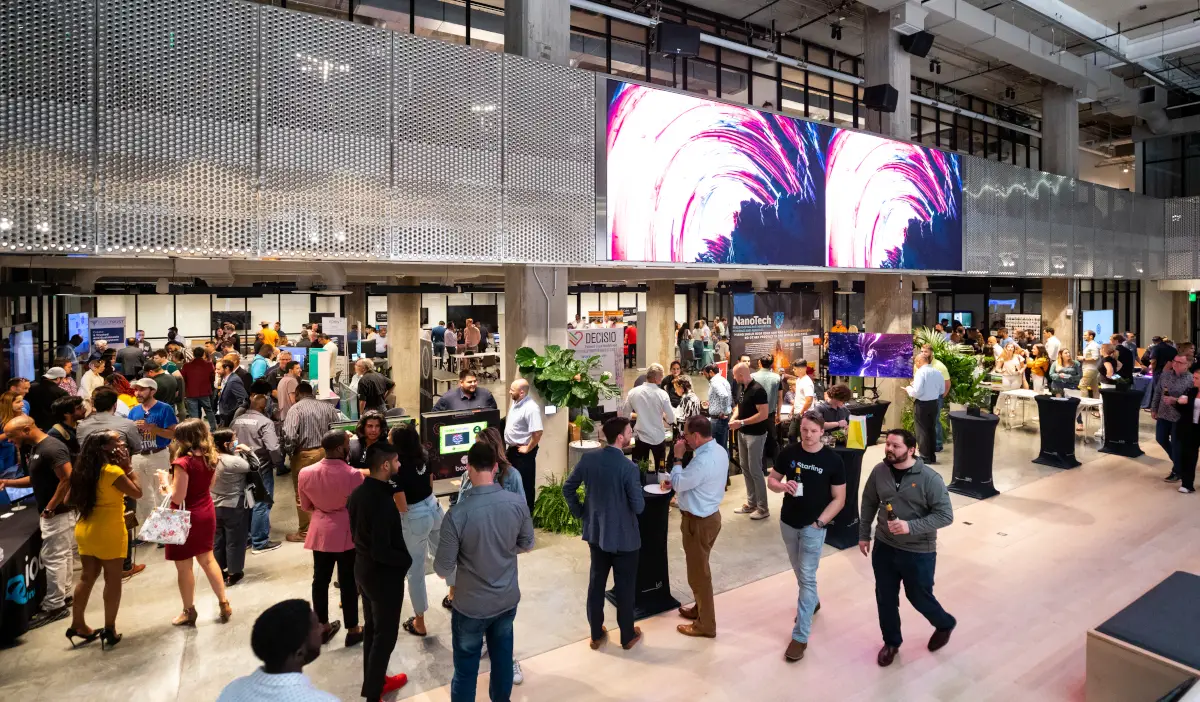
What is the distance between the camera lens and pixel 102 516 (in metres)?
4.30

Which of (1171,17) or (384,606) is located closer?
(384,606)

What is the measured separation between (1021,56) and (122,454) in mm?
A: 14407

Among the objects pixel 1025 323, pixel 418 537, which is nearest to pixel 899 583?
pixel 418 537

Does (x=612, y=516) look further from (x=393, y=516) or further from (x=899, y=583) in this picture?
(x=899, y=583)

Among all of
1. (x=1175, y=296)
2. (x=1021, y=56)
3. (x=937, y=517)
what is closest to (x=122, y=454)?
(x=937, y=517)

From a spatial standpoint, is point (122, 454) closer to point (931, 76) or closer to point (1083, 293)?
point (931, 76)

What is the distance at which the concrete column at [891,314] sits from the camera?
37.2 ft

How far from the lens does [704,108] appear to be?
27.2ft

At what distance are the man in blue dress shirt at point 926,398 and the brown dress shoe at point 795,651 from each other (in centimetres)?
571

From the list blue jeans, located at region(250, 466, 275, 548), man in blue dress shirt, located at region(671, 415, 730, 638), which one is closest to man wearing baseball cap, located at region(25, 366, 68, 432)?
blue jeans, located at region(250, 466, 275, 548)

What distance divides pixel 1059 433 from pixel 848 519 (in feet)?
15.9

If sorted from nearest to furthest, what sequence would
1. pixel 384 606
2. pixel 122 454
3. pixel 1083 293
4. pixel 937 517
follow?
pixel 384 606 → pixel 937 517 → pixel 122 454 → pixel 1083 293

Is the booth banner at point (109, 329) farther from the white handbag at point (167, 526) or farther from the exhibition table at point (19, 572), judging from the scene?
the white handbag at point (167, 526)

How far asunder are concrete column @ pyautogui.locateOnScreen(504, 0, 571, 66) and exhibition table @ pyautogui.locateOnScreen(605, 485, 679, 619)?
4750 mm
